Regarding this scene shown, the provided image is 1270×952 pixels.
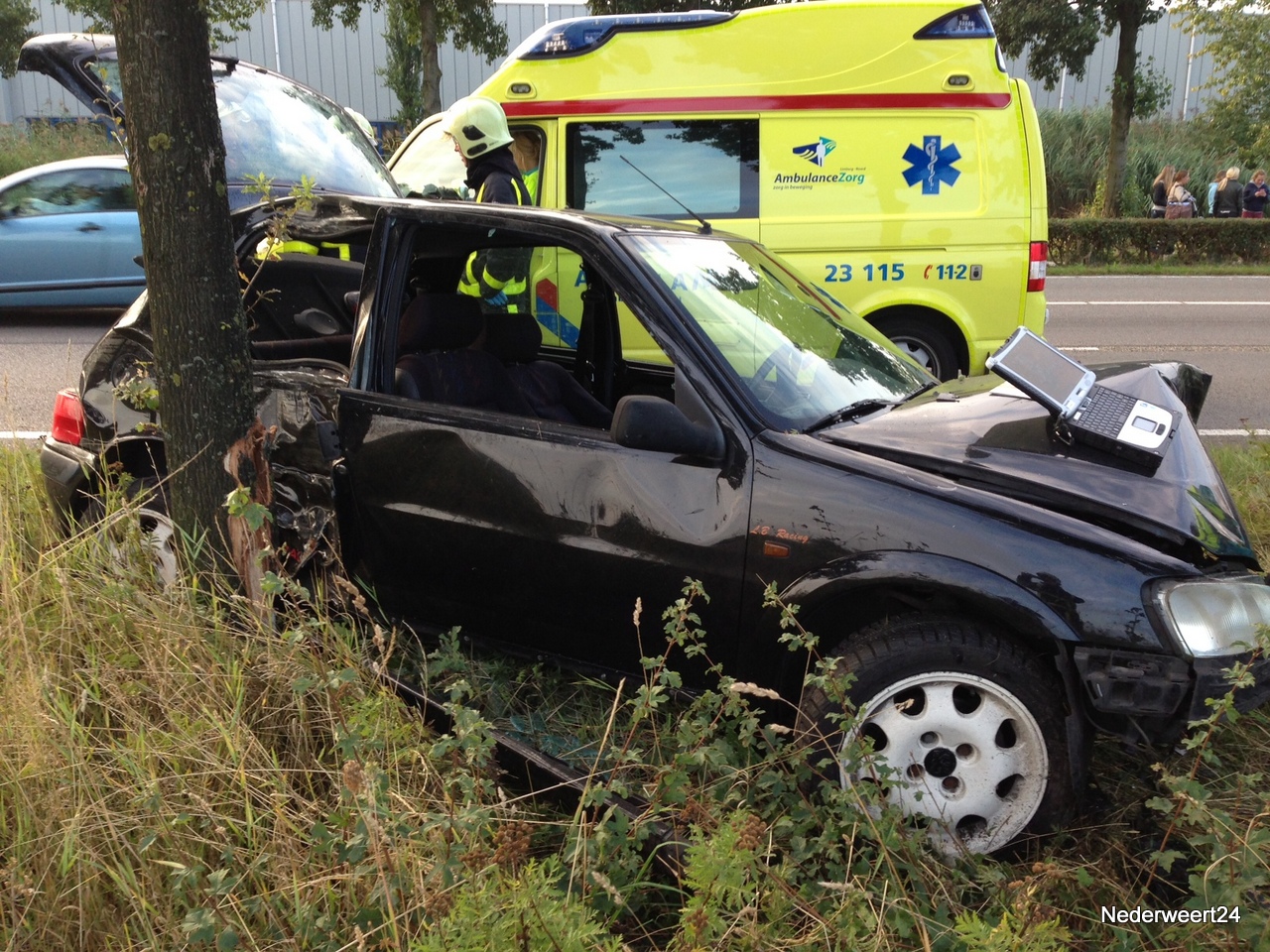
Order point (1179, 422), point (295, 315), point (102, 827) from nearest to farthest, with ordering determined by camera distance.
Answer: point (102, 827) → point (1179, 422) → point (295, 315)

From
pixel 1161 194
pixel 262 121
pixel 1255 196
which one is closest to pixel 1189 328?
pixel 262 121

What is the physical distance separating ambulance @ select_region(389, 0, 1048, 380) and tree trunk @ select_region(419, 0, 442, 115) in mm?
12768

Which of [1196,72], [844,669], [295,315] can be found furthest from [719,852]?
[1196,72]

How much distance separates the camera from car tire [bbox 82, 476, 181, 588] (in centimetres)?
338

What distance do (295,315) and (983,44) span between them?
15.6 feet

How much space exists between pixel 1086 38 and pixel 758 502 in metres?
21.8

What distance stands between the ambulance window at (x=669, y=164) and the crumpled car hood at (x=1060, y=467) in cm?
408

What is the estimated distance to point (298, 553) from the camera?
331 centimetres

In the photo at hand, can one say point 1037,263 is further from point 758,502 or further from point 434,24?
point 434,24

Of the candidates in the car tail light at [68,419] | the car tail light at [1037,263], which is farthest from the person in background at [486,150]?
the car tail light at [1037,263]

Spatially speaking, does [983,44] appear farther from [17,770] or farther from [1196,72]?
[1196,72]

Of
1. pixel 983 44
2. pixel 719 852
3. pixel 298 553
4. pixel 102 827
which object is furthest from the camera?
pixel 983 44

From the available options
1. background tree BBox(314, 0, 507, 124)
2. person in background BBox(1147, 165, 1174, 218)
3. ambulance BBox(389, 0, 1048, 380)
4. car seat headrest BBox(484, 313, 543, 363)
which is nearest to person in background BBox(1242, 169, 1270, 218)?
person in background BBox(1147, 165, 1174, 218)

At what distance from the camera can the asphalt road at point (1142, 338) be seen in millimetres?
7270
